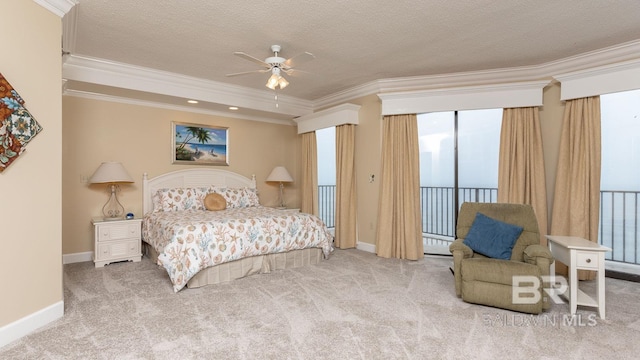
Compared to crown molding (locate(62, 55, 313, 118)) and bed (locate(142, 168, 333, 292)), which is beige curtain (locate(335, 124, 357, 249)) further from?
crown molding (locate(62, 55, 313, 118))

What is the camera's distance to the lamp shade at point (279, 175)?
600 cm

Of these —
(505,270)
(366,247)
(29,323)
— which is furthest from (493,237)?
(29,323)

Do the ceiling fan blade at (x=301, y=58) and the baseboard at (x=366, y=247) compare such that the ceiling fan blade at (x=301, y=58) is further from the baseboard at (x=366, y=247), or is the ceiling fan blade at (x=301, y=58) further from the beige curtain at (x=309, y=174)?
the baseboard at (x=366, y=247)

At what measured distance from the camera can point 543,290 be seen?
2727 millimetres

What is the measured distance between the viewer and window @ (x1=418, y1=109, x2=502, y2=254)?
15.9 feet

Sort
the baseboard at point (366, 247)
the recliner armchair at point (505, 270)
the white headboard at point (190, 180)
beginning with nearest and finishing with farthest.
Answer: the recliner armchair at point (505, 270)
the white headboard at point (190, 180)
the baseboard at point (366, 247)

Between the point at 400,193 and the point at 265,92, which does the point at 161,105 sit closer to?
the point at 265,92

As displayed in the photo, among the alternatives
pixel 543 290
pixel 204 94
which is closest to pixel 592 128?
pixel 543 290

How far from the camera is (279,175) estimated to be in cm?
602

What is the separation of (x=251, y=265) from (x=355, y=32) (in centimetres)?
293

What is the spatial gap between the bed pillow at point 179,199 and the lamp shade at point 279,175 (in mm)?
1327

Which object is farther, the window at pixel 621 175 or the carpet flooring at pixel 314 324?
the window at pixel 621 175

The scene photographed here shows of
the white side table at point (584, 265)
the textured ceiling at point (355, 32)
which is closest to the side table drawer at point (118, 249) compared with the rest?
the textured ceiling at point (355, 32)

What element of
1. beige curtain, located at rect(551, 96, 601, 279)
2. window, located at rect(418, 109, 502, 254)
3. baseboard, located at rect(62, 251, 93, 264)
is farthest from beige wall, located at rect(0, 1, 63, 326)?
beige curtain, located at rect(551, 96, 601, 279)
